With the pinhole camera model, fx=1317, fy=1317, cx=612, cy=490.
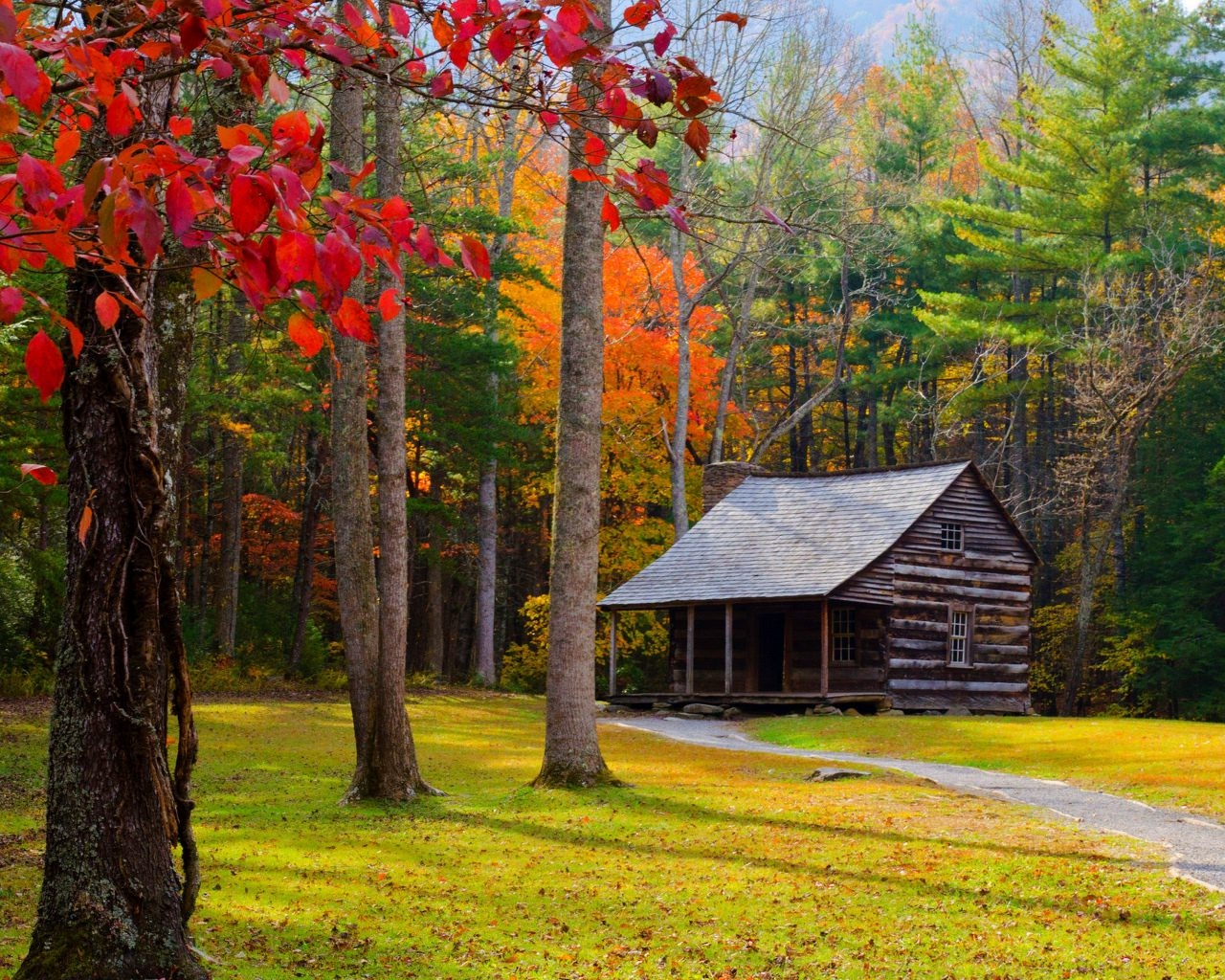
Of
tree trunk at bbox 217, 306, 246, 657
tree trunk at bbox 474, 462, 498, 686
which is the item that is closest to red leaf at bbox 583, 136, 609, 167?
tree trunk at bbox 217, 306, 246, 657

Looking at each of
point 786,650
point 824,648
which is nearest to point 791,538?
point 786,650

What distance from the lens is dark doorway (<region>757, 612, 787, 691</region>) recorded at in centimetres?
3538

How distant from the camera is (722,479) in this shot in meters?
39.6

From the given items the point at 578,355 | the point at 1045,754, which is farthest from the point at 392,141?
the point at 1045,754

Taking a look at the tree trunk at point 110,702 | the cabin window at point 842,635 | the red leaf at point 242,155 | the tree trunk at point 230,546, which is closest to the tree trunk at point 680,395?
the cabin window at point 842,635

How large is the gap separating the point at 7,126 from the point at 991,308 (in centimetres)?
4462

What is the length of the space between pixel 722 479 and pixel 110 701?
112 feet

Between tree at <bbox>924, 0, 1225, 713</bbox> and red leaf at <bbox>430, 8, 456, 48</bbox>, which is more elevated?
tree at <bbox>924, 0, 1225, 713</bbox>

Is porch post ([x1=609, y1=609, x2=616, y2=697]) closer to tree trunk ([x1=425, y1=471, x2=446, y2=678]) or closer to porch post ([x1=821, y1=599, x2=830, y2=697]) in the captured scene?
porch post ([x1=821, y1=599, x2=830, y2=697])

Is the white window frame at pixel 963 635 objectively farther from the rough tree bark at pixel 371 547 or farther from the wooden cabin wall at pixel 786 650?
the rough tree bark at pixel 371 547

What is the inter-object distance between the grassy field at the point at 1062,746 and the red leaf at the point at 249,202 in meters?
14.3

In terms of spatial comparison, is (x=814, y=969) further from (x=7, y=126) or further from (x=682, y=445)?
(x=682, y=445)

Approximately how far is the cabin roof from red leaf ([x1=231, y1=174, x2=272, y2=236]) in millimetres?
27506

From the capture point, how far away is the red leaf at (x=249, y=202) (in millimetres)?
3082
